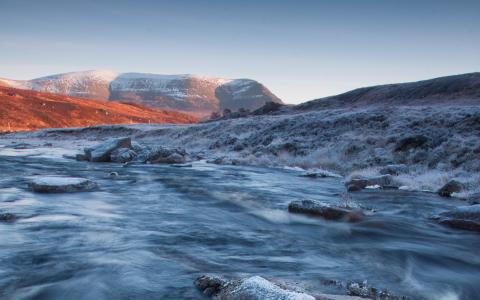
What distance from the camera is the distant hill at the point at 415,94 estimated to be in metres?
39.1

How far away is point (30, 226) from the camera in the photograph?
28.3ft

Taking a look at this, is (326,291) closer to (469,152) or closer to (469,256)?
(469,256)

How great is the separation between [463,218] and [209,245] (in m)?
5.63

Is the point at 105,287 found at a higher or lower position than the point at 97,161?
higher

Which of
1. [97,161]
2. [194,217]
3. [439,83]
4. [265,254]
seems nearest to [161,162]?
[97,161]

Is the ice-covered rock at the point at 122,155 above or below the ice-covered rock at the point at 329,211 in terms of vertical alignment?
below

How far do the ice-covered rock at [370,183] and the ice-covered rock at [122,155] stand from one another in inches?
585

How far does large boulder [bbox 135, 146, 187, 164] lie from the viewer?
25.7m

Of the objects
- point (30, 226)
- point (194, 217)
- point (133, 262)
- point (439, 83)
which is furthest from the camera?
point (439, 83)

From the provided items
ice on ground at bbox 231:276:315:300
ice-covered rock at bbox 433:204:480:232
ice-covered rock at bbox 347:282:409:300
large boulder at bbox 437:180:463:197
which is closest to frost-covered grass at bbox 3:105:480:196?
large boulder at bbox 437:180:463:197

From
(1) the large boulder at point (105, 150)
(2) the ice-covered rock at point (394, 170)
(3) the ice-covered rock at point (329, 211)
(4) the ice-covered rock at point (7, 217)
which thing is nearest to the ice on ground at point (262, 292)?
(3) the ice-covered rock at point (329, 211)

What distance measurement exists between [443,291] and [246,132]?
116 feet

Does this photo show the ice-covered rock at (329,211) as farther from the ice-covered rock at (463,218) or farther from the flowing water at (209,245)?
the ice-covered rock at (463,218)

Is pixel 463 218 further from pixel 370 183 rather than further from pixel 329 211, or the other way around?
pixel 370 183
